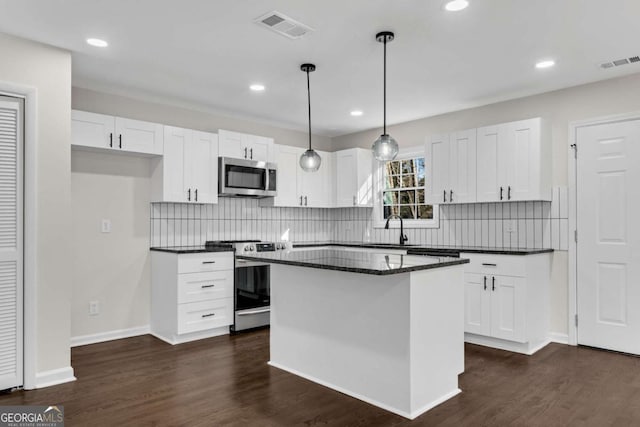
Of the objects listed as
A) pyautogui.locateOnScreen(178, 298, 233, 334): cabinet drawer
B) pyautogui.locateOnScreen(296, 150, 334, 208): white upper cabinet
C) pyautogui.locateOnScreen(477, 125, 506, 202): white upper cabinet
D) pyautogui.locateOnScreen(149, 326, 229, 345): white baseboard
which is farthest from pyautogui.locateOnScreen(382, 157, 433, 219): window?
pyautogui.locateOnScreen(149, 326, 229, 345): white baseboard

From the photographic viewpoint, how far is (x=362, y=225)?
6027mm

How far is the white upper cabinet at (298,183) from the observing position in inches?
214

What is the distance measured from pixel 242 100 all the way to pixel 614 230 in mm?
3817

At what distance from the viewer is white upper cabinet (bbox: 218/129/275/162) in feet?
15.8

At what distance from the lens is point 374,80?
3.92 meters

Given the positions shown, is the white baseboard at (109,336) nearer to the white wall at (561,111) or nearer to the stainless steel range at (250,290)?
the stainless steel range at (250,290)

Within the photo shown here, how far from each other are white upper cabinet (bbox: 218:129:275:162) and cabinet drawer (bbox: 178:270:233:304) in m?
1.36

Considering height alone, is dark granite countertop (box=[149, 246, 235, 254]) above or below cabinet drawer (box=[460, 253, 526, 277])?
above

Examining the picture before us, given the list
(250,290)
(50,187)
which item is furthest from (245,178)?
(50,187)

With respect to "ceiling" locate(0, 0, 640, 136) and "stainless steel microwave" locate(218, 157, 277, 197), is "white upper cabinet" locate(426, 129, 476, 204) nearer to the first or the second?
"ceiling" locate(0, 0, 640, 136)

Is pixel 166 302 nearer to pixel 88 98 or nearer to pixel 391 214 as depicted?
pixel 88 98

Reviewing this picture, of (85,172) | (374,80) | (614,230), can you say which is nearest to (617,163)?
(614,230)

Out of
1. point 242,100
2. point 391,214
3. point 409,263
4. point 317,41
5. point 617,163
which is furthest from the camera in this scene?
point 391,214

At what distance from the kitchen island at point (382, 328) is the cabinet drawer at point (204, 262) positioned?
1.37 metres
